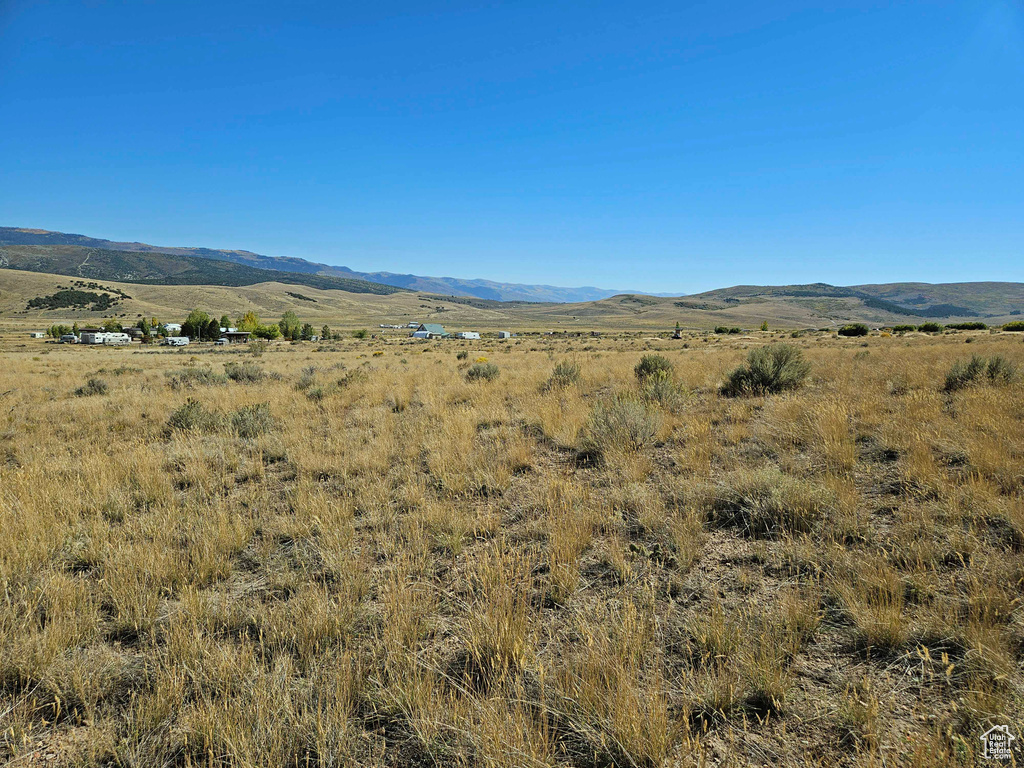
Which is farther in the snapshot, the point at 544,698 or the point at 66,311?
the point at 66,311

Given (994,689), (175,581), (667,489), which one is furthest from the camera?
(667,489)

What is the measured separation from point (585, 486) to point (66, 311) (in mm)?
186966

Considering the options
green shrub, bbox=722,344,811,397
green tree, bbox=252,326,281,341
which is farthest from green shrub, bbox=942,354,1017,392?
green tree, bbox=252,326,281,341

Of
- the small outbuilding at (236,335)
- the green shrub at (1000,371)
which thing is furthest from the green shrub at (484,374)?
the small outbuilding at (236,335)

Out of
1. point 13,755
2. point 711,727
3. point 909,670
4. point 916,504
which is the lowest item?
point 13,755

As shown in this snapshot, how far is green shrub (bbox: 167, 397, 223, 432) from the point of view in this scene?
Result: 8211 millimetres

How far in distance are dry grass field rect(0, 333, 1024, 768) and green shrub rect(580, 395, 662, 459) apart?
0.21 feet

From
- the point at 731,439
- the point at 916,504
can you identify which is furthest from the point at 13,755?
the point at 731,439

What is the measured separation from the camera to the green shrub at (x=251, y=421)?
8023 mm

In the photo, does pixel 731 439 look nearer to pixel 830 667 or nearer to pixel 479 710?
pixel 830 667

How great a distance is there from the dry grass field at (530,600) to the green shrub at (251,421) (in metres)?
1.56

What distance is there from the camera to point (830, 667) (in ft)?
8.15

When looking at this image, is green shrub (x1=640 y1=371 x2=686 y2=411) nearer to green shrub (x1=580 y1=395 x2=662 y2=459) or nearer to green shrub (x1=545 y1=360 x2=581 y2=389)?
green shrub (x1=580 y1=395 x2=662 y2=459)

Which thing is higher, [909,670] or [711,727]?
[909,670]
